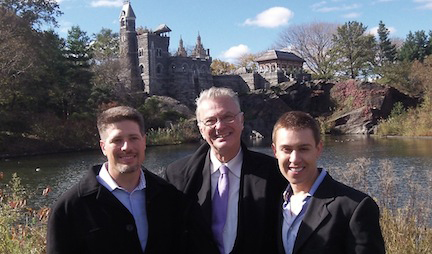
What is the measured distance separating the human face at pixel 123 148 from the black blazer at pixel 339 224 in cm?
100

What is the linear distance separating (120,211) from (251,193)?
791 millimetres

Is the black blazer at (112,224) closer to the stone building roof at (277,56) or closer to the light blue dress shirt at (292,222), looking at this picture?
the light blue dress shirt at (292,222)

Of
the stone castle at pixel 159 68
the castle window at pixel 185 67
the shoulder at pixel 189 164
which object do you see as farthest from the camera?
the castle window at pixel 185 67

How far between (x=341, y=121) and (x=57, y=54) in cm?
2179

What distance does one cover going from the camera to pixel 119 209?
271 cm

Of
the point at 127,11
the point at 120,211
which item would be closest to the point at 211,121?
the point at 120,211

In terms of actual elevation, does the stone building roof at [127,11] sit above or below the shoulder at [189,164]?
above

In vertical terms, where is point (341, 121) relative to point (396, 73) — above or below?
below

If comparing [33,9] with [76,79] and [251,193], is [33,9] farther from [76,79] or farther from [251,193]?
[251,193]

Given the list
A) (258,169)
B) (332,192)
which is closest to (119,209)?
(258,169)

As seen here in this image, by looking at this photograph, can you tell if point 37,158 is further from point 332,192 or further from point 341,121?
point 341,121

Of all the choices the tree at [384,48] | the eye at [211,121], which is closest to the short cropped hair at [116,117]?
the eye at [211,121]

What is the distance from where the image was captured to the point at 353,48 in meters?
45.3

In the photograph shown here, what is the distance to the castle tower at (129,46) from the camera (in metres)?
38.3
